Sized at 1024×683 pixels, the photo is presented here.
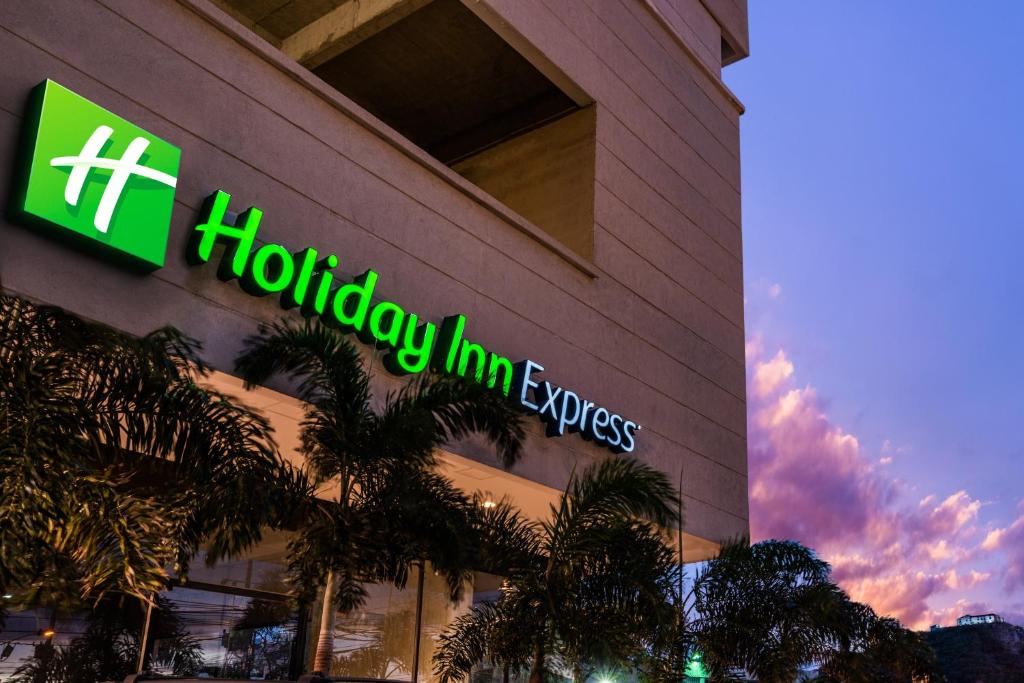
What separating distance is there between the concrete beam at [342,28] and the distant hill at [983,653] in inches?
2021

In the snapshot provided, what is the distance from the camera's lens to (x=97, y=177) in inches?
470

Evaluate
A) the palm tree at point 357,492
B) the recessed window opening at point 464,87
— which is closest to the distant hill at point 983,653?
the recessed window opening at point 464,87

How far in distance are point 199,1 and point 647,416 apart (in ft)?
38.5

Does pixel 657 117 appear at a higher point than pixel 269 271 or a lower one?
higher

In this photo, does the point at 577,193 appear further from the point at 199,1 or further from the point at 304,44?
the point at 199,1

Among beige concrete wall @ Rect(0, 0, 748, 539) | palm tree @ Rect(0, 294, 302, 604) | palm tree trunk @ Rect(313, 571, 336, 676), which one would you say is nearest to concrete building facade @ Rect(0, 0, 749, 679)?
beige concrete wall @ Rect(0, 0, 748, 539)

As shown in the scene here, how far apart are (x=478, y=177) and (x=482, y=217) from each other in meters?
7.04

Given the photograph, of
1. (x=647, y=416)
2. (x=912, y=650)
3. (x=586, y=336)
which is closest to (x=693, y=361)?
(x=647, y=416)

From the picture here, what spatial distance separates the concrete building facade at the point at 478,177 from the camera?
12.7 meters

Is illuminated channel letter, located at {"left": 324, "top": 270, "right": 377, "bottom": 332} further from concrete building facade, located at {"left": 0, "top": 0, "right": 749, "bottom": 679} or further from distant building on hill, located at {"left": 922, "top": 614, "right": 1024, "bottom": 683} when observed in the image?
distant building on hill, located at {"left": 922, "top": 614, "right": 1024, "bottom": 683}

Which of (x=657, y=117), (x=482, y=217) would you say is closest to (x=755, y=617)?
(x=482, y=217)

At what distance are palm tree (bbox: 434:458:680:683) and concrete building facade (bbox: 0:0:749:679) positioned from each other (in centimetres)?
239

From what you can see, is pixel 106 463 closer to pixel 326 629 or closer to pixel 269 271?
pixel 326 629

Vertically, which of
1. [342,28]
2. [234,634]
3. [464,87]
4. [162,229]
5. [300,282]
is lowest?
[234,634]
